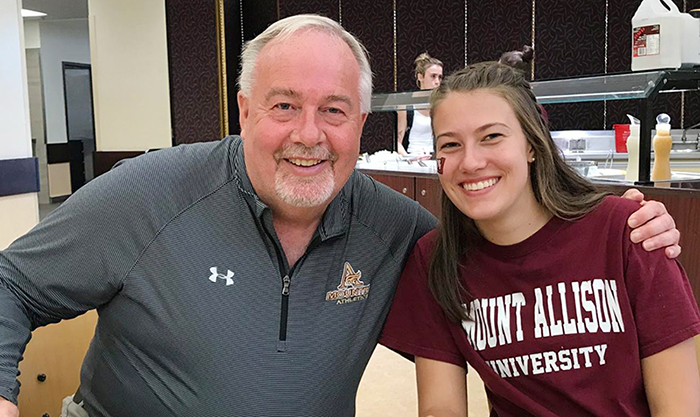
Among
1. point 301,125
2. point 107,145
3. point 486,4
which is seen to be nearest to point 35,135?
point 107,145

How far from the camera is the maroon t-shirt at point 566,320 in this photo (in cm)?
123

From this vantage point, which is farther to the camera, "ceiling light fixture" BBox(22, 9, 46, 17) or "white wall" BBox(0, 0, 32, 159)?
"ceiling light fixture" BBox(22, 9, 46, 17)

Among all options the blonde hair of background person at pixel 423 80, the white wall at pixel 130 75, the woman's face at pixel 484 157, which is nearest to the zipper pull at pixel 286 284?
the woman's face at pixel 484 157

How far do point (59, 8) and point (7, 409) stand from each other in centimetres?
941

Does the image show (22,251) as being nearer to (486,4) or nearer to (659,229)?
(659,229)

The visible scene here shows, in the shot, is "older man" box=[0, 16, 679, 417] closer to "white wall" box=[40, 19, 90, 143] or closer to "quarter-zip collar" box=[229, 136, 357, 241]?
"quarter-zip collar" box=[229, 136, 357, 241]

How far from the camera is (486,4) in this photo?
274 inches

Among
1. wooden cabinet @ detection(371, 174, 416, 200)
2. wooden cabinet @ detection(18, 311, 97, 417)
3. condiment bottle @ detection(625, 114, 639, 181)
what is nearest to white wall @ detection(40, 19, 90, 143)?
wooden cabinet @ detection(371, 174, 416, 200)

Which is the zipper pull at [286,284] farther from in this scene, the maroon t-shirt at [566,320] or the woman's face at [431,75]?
the woman's face at [431,75]

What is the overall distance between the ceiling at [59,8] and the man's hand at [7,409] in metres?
8.78

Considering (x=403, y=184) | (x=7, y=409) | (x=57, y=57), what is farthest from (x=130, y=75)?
(x=7, y=409)

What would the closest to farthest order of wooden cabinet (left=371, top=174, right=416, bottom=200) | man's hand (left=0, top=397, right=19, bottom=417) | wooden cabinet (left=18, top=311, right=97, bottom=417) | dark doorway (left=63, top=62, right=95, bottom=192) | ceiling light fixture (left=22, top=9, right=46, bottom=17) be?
man's hand (left=0, top=397, right=19, bottom=417), wooden cabinet (left=18, top=311, right=97, bottom=417), wooden cabinet (left=371, top=174, right=416, bottom=200), ceiling light fixture (left=22, top=9, right=46, bottom=17), dark doorway (left=63, top=62, right=95, bottom=192)

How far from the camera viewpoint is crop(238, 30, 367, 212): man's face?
4.45ft

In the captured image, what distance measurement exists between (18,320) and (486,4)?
6.49 m
